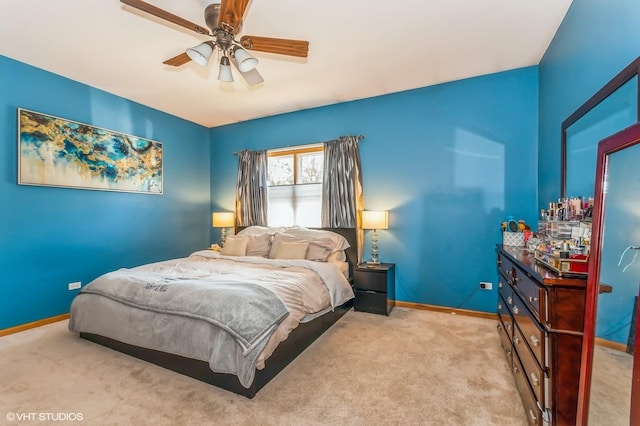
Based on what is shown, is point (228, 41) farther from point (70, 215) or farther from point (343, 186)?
point (70, 215)

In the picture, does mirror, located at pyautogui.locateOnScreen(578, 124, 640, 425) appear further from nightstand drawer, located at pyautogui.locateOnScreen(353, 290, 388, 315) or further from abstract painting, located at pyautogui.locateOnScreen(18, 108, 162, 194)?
abstract painting, located at pyautogui.locateOnScreen(18, 108, 162, 194)

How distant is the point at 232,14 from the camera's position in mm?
1830

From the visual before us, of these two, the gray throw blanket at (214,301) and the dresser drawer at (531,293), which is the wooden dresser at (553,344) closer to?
the dresser drawer at (531,293)

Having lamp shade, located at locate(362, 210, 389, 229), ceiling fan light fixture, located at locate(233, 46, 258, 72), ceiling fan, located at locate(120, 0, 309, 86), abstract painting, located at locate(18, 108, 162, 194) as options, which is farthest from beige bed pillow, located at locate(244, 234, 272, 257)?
ceiling fan light fixture, located at locate(233, 46, 258, 72)

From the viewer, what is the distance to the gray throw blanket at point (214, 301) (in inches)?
75.1

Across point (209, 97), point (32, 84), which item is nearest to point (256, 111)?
point (209, 97)

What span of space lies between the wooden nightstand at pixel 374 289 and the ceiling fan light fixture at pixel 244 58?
256 centimetres

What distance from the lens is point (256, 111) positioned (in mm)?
4566

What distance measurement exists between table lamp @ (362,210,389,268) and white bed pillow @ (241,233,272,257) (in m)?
1.38

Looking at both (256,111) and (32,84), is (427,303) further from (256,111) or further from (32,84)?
(32,84)

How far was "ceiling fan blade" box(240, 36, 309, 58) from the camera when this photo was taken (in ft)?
6.77

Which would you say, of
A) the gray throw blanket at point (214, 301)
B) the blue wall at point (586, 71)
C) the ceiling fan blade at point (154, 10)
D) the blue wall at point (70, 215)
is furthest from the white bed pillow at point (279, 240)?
the blue wall at point (586, 71)

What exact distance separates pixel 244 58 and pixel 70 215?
3042 mm

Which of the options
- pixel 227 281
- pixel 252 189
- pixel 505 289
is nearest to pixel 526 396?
pixel 505 289
